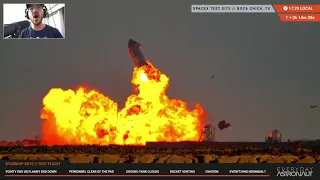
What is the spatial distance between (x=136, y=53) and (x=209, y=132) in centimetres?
2127

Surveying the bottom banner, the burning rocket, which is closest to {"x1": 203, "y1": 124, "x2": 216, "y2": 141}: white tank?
the burning rocket

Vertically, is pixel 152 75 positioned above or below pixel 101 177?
above

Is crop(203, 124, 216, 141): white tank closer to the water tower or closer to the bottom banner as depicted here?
the water tower

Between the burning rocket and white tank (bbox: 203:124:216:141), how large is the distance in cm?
1769

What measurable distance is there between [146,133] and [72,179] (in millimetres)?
74634

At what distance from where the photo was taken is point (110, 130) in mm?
103375

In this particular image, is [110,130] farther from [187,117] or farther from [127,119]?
[187,117]

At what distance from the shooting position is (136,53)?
345ft

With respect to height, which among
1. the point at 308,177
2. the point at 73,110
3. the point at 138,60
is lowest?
the point at 308,177

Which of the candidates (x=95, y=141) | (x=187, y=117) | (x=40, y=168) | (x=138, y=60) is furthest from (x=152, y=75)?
(x=40, y=168)

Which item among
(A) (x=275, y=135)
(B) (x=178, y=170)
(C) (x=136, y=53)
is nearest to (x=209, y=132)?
(A) (x=275, y=135)

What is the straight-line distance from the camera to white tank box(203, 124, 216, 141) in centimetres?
10338

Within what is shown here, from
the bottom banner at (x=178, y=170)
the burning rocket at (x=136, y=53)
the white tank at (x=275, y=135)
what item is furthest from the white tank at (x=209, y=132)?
the bottom banner at (x=178, y=170)

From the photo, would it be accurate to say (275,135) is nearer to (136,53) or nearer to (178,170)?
(136,53)
